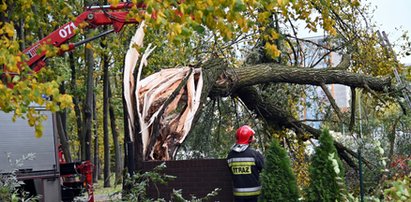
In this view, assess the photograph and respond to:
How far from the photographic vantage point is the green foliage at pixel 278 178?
26.9 ft

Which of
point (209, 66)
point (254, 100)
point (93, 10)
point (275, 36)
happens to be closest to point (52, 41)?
point (93, 10)

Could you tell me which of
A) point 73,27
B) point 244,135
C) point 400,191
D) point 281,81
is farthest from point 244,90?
point 400,191

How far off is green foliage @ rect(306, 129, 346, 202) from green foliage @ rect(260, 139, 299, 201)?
0.39 m

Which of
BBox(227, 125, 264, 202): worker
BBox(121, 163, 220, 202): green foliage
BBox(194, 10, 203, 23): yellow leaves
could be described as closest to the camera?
BBox(194, 10, 203, 23): yellow leaves

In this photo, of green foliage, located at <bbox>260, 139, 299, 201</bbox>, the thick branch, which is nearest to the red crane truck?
the thick branch

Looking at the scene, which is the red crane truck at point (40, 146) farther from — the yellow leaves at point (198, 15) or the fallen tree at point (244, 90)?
the yellow leaves at point (198, 15)

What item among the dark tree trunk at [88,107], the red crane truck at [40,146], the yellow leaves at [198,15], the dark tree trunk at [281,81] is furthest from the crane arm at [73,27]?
the dark tree trunk at [88,107]

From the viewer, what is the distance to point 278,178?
823 cm

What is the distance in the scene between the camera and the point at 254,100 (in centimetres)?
1345

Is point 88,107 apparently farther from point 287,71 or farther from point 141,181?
point 141,181

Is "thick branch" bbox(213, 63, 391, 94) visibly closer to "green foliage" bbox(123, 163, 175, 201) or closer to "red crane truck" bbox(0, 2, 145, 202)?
"red crane truck" bbox(0, 2, 145, 202)

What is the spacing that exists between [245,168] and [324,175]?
4.17ft

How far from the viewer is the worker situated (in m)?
8.73

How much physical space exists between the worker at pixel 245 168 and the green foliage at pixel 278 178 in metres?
0.44
